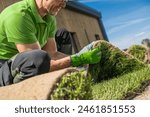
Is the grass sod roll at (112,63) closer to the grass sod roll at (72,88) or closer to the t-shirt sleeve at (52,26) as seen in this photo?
the t-shirt sleeve at (52,26)

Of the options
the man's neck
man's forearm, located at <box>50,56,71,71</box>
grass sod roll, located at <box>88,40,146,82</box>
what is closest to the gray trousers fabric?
man's forearm, located at <box>50,56,71,71</box>

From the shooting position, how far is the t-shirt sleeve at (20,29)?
4.07m

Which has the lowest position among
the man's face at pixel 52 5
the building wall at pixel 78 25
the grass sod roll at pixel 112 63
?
the grass sod roll at pixel 112 63

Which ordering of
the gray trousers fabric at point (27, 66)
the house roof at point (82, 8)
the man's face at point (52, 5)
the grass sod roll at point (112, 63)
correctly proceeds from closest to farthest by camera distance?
1. the gray trousers fabric at point (27, 66)
2. the man's face at point (52, 5)
3. the grass sod roll at point (112, 63)
4. the house roof at point (82, 8)

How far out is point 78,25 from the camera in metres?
15.4

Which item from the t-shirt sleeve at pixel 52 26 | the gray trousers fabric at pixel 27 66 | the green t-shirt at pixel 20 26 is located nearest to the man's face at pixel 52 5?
the green t-shirt at pixel 20 26

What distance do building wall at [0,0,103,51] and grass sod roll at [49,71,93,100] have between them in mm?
10066

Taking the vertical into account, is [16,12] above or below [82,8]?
below

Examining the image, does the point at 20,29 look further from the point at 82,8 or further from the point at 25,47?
the point at 82,8

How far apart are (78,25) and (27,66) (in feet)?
38.0

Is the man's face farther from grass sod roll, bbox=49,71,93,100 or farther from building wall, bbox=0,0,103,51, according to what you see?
building wall, bbox=0,0,103,51

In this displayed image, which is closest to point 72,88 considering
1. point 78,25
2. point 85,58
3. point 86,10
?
point 85,58

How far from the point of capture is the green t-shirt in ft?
13.4

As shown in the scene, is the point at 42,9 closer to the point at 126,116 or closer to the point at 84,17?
the point at 126,116
